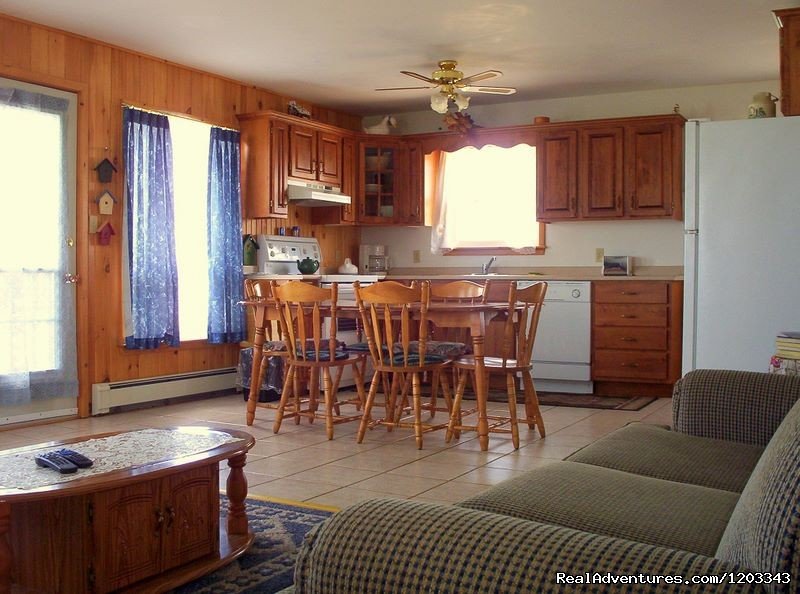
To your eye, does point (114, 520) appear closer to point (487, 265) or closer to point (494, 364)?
point (494, 364)

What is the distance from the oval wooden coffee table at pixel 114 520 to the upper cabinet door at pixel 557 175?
16.0 feet

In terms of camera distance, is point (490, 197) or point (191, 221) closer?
point (191, 221)

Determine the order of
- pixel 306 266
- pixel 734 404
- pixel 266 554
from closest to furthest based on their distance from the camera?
pixel 734 404 → pixel 266 554 → pixel 306 266

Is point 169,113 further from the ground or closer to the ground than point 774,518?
further from the ground

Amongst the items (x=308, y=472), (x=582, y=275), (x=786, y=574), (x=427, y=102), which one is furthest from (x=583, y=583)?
(x=427, y=102)

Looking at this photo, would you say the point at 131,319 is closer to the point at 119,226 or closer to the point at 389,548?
the point at 119,226

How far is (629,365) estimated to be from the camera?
21.0 feet

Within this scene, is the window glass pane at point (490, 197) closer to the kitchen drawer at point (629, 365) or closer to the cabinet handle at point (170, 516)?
the kitchen drawer at point (629, 365)

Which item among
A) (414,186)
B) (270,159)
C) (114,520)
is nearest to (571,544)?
(114,520)

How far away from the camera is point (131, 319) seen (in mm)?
5570

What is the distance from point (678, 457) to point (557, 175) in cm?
500

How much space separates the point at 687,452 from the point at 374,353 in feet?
7.66

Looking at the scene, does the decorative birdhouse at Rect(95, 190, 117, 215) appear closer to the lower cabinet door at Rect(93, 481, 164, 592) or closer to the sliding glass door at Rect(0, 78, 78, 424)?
the sliding glass door at Rect(0, 78, 78, 424)

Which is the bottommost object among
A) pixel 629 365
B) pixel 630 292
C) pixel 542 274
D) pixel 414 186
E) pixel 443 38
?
pixel 629 365
